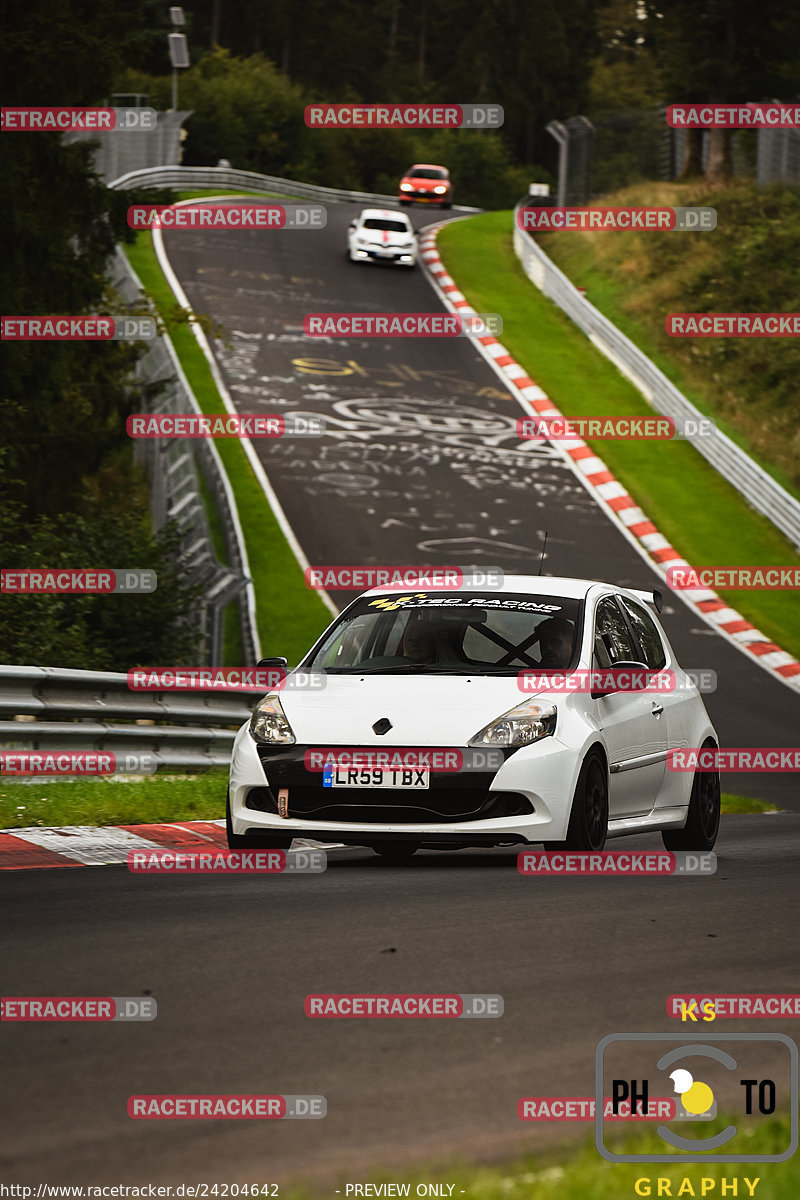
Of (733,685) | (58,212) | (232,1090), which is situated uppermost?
(58,212)

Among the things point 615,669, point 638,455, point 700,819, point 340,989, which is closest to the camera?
point 340,989

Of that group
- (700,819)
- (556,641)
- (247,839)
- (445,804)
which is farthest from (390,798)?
(700,819)

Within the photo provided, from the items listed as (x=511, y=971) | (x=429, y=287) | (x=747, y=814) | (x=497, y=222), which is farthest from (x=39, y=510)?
(x=497, y=222)

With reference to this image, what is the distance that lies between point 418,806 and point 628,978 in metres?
2.57

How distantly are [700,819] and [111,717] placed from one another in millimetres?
4346

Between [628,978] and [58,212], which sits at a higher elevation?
[58,212]

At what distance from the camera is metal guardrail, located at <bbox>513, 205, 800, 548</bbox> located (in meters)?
29.8

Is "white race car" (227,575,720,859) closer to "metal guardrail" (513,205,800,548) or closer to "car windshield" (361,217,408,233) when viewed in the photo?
"metal guardrail" (513,205,800,548)

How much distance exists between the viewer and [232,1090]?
4.48 m

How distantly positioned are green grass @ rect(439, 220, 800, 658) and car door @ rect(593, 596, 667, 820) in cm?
1458

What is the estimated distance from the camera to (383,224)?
47531mm

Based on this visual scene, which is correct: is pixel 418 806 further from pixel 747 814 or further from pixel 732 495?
pixel 732 495

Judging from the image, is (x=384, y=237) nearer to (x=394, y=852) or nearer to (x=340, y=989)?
(x=394, y=852)

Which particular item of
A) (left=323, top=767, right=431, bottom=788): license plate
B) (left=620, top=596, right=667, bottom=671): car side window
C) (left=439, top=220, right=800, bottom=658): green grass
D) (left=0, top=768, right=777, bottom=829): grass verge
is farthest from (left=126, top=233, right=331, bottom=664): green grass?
(left=323, top=767, right=431, bottom=788): license plate
